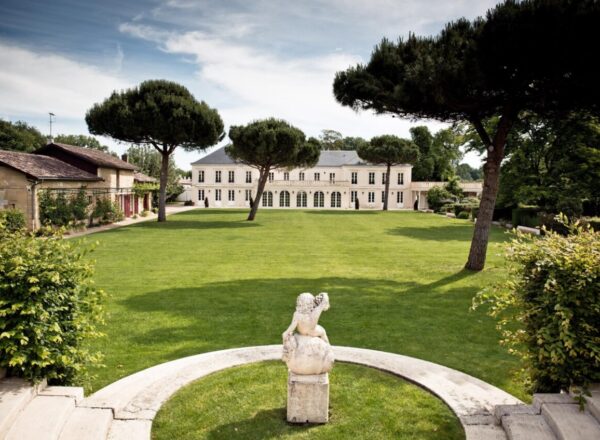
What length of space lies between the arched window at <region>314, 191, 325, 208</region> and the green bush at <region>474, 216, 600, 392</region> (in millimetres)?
54812

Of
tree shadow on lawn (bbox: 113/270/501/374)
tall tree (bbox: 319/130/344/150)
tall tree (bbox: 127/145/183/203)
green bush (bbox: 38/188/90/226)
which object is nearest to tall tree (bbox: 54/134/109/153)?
tall tree (bbox: 127/145/183/203)

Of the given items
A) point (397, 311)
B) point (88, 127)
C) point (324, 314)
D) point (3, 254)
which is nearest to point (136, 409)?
point (3, 254)

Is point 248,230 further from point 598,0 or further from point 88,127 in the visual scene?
point 598,0

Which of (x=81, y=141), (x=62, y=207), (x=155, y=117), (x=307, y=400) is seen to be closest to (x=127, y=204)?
(x=155, y=117)

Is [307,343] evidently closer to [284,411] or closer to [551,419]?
[284,411]

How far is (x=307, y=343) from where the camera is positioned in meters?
5.16

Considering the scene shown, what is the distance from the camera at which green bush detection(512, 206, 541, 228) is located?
2923 cm

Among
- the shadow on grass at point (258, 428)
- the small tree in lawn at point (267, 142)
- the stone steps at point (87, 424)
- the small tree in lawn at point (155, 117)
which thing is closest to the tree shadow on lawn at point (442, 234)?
the small tree in lawn at point (267, 142)

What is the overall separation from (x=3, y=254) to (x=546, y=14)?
42.1 ft

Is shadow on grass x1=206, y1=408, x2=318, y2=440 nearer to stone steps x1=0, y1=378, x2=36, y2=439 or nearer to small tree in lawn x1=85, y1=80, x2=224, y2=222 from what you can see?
stone steps x1=0, y1=378, x2=36, y2=439

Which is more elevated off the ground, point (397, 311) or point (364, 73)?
point (364, 73)

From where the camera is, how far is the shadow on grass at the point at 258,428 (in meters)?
4.91

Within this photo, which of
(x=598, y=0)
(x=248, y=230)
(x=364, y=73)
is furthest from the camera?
(x=248, y=230)

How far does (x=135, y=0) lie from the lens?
11172 millimetres
